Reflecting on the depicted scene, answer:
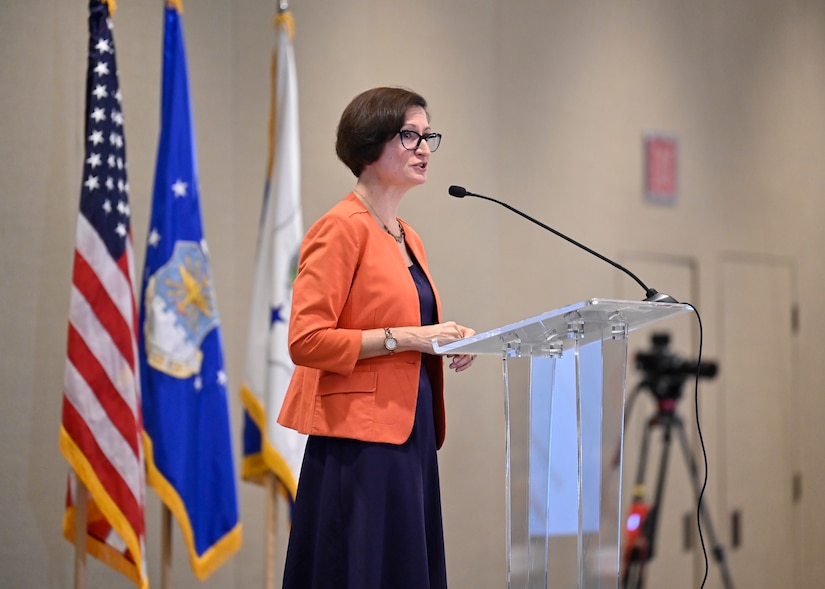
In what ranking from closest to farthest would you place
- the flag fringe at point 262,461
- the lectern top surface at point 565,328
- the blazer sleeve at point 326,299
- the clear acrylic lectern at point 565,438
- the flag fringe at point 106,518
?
1. the lectern top surface at point 565,328
2. the clear acrylic lectern at point 565,438
3. the blazer sleeve at point 326,299
4. the flag fringe at point 106,518
5. the flag fringe at point 262,461

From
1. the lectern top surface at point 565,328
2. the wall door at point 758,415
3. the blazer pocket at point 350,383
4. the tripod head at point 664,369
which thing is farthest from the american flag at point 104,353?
the wall door at point 758,415

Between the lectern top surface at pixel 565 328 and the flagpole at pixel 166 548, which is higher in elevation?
the lectern top surface at pixel 565 328

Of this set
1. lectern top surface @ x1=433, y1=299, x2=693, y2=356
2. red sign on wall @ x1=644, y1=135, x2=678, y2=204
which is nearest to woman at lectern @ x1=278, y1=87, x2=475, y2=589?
lectern top surface @ x1=433, y1=299, x2=693, y2=356

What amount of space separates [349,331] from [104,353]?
129 centimetres

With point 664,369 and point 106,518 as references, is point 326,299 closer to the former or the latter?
point 664,369

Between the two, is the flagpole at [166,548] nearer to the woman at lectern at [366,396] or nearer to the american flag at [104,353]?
the american flag at [104,353]

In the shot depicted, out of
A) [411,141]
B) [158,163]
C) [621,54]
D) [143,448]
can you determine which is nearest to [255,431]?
[143,448]

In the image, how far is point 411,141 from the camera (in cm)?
232

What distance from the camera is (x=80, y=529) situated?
123 inches

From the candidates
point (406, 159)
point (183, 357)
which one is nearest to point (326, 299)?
point (406, 159)

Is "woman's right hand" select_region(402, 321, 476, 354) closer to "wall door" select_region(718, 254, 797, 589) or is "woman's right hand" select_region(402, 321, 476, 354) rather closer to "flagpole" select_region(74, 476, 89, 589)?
"flagpole" select_region(74, 476, 89, 589)

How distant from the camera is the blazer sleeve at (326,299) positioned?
6.97ft

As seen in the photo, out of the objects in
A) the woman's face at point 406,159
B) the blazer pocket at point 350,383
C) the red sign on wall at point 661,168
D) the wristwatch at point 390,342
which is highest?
the red sign on wall at point 661,168

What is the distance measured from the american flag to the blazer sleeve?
46.0 inches
